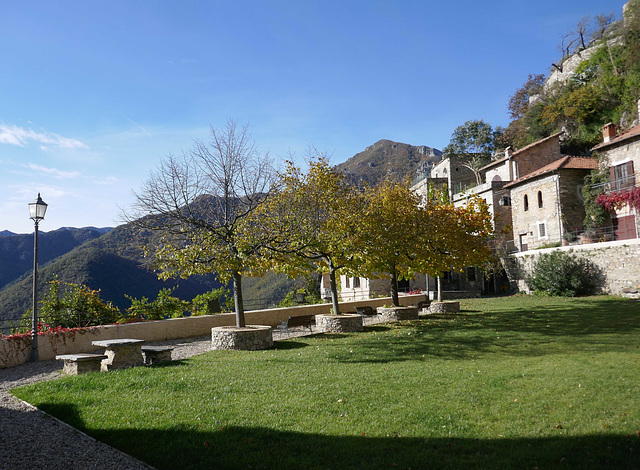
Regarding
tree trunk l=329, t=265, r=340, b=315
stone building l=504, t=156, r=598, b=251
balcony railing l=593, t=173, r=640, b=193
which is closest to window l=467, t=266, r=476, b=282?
stone building l=504, t=156, r=598, b=251

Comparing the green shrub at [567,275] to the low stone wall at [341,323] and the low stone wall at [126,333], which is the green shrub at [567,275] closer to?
the low stone wall at [126,333]

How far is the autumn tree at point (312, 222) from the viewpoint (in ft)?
46.6

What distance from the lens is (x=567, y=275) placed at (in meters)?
25.5

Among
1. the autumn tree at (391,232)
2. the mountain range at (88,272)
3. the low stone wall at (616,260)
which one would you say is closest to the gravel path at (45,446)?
the autumn tree at (391,232)

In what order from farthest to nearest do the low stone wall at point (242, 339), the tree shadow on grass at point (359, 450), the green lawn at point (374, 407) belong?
1. the low stone wall at point (242, 339)
2. the green lawn at point (374, 407)
3. the tree shadow on grass at point (359, 450)

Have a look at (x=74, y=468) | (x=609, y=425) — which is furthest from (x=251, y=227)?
(x=609, y=425)

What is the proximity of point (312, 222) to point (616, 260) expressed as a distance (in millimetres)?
18882

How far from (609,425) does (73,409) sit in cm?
741

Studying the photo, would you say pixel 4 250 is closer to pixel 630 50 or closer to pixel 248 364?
pixel 248 364

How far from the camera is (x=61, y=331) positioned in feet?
39.8

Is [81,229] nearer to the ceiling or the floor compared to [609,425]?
nearer to the ceiling

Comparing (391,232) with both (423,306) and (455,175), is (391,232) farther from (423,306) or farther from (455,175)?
(455,175)

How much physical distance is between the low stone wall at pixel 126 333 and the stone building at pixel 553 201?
21.4 meters

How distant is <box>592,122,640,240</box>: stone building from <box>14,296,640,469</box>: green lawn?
20726 millimetres
